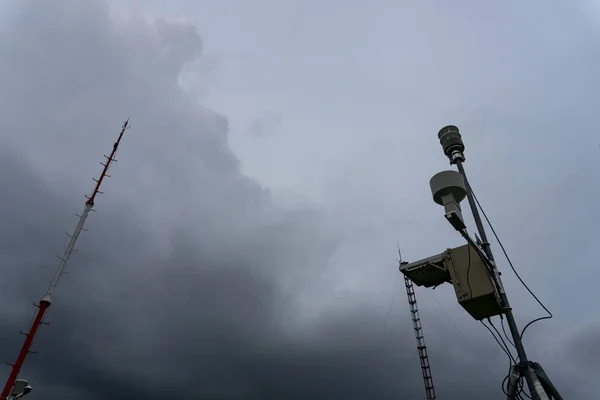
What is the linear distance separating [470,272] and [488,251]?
767 millimetres

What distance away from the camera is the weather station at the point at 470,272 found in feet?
28.6

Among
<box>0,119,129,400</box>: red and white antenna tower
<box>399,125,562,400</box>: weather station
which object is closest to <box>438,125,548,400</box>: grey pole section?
<box>399,125,562,400</box>: weather station

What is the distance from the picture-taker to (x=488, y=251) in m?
10.3

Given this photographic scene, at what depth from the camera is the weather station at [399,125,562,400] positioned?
871cm

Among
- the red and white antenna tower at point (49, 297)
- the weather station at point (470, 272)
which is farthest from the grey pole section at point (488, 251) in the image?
the red and white antenna tower at point (49, 297)

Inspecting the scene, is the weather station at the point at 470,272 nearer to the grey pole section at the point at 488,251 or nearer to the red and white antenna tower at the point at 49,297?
the grey pole section at the point at 488,251

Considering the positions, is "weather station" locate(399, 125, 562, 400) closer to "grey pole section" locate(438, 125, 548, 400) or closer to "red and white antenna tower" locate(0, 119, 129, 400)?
"grey pole section" locate(438, 125, 548, 400)

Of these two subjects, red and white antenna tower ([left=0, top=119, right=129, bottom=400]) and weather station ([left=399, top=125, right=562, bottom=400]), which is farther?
red and white antenna tower ([left=0, top=119, right=129, bottom=400])

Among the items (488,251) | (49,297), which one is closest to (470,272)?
(488,251)

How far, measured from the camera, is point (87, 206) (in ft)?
127

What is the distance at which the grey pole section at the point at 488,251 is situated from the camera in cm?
845

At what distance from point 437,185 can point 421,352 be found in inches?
1732

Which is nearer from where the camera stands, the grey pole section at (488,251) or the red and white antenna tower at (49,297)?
the grey pole section at (488,251)

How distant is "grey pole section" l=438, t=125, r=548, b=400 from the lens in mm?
8445
